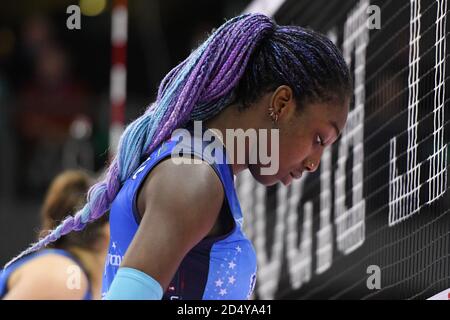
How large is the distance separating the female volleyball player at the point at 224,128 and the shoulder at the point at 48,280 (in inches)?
67.7

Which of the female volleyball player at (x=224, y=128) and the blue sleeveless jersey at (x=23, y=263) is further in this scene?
the blue sleeveless jersey at (x=23, y=263)

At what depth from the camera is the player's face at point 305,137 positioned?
2115 mm

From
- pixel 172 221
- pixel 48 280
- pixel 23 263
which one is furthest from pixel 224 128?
pixel 23 263

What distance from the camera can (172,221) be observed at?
1.82 meters

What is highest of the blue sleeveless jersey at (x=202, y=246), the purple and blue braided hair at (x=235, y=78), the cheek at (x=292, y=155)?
the purple and blue braided hair at (x=235, y=78)

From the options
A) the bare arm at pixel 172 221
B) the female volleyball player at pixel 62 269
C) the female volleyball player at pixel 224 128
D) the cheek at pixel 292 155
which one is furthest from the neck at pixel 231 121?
the female volleyball player at pixel 62 269

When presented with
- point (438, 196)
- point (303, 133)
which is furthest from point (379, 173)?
point (303, 133)

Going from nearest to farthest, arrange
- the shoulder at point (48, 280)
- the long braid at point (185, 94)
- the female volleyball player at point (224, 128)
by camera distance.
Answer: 1. the female volleyball player at point (224, 128)
2. the long braid at point (185, 94)
3. the shoulder at point (48, 280)

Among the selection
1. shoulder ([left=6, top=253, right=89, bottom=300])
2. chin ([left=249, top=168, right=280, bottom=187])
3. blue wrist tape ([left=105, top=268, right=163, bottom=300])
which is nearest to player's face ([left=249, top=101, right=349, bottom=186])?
chin ([left=249, top=168, right=280, bottom=187])

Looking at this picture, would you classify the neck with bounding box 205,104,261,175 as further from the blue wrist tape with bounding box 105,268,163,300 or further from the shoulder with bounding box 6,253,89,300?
the shoulder with bounding box 6,253,89,300

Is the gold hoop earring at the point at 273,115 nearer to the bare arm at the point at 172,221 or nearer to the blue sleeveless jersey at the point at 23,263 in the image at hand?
the bare arm at the point at 172,221

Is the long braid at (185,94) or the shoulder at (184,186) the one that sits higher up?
the long braid at (185,94)

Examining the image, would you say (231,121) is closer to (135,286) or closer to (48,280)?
(135,286)

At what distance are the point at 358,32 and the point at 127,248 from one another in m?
2.00
